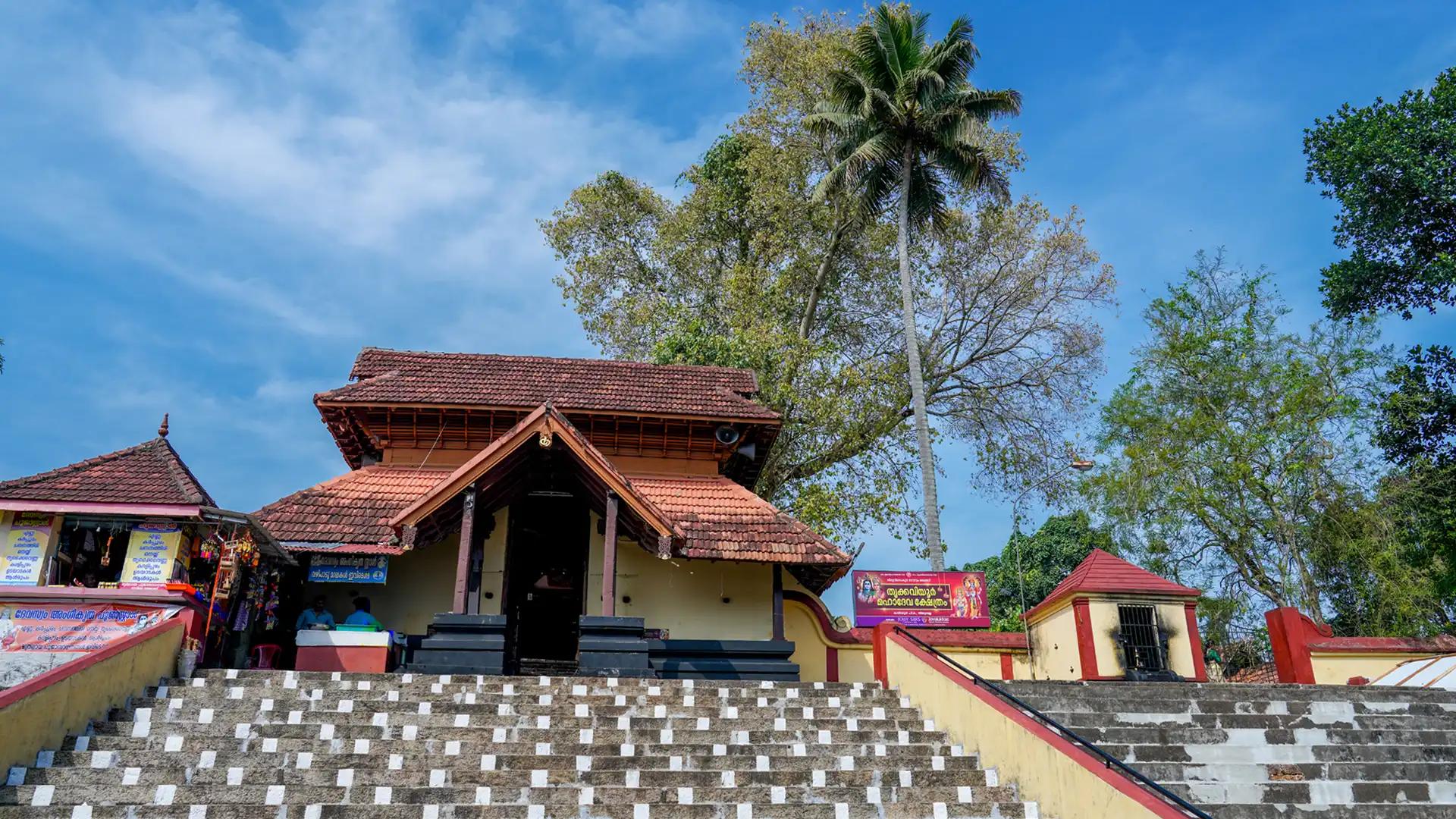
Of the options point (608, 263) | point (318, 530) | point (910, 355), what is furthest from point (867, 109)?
point (318, 530)

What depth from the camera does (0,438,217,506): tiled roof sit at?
11.9 m

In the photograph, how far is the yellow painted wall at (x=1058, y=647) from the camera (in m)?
16.3

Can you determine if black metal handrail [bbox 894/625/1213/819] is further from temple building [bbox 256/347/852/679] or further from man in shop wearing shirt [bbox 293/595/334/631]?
man in shop wearing shirt [bbox 293/595/334/631]

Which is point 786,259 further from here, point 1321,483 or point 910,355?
point 1321,483

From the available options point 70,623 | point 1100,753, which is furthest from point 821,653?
point 70,623

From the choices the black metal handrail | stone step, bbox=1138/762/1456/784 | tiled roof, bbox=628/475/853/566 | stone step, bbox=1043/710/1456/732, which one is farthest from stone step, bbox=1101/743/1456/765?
tiled roof, bbox=628/475/853/566

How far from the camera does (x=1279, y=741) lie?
10.7 meters

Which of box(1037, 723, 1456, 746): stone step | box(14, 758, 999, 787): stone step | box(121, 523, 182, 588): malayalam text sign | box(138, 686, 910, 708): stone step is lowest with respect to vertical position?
box(14, 758, 999, 787): stone step

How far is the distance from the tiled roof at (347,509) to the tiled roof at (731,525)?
3.44m

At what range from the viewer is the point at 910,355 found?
74.2 feet

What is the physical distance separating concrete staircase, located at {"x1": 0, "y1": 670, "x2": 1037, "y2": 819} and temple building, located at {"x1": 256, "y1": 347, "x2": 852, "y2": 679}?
8.40 feet

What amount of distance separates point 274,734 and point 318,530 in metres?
4.97

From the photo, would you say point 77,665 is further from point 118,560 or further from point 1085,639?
point 1085,639

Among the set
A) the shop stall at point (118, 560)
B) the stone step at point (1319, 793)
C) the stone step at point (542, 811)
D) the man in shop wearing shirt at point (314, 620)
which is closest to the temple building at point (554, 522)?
the man in shop wearing shirt at point (314, 620)
